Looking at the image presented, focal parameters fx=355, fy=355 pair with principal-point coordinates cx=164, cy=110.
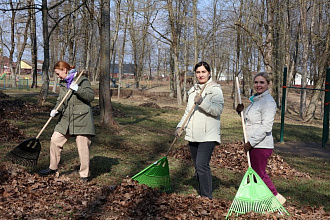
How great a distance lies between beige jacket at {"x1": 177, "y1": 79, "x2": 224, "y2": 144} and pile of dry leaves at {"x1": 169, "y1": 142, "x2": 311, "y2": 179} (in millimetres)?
3396

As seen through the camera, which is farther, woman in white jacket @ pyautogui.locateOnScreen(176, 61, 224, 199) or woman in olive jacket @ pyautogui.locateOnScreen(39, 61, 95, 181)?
woman in olive jacket @ pyautogui.locateOnScreen(39, 61, 95, 181)

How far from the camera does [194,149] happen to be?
4945 mm

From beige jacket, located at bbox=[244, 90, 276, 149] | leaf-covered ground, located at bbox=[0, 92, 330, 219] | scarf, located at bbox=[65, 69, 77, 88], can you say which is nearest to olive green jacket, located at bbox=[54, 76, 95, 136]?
scarf, located at bbox=[65, 69, 77, 88]

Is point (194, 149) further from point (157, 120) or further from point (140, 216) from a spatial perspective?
point (157, 120)

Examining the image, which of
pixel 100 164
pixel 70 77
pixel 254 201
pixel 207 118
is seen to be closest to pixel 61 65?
pixel 70 77

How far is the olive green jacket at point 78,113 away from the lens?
5.43 meters

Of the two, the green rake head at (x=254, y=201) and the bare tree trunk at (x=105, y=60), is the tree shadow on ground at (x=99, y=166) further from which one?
the bare tree trunk at (x=105, y=60)

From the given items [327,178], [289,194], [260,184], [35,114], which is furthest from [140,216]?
Answer: [35,114]

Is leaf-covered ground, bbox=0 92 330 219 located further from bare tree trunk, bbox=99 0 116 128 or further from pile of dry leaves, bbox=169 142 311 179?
bare tree trunk, bbox=99 0 116 128

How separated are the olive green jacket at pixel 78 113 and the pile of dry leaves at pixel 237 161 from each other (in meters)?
3.64

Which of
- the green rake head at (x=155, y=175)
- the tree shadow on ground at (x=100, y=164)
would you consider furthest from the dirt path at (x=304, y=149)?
the green rake head at (x=155, y=175)

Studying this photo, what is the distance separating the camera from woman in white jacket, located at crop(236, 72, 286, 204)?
469cm

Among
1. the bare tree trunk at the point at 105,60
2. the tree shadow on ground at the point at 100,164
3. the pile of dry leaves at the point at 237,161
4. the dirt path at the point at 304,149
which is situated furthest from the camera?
the dirt path at the point at 304,149

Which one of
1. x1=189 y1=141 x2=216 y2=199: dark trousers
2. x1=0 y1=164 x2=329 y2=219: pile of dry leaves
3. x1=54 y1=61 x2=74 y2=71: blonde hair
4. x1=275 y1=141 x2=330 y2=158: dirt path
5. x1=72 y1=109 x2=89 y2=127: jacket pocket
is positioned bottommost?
x1=275 y1=141 x2=330 y2=158: dirt path
